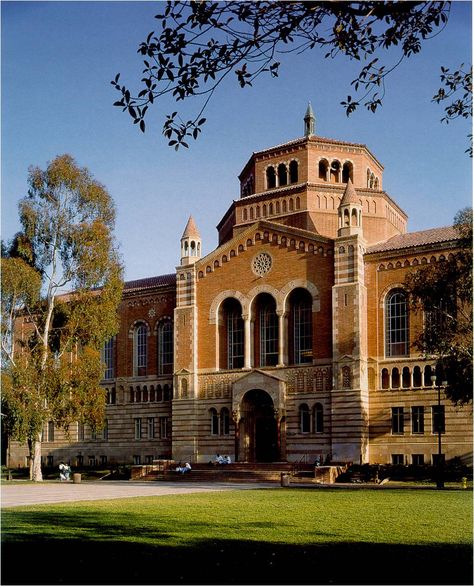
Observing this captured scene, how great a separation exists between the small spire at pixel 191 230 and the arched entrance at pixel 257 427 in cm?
1235

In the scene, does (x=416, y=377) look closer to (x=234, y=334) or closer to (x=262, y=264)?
(x=262, y=264)

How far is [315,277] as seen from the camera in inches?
2004

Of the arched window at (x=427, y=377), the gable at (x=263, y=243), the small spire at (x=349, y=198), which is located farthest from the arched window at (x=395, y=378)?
the small spire at (x=349, y=198)

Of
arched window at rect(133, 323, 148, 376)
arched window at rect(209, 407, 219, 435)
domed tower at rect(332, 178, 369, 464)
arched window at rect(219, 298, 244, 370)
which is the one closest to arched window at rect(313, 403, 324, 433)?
domed tower at rect(332, 178, 369, 464)

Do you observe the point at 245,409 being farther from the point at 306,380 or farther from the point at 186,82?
the point at 186,82

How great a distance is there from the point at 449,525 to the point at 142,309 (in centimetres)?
4305

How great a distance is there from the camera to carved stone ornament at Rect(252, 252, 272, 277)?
2089 inches

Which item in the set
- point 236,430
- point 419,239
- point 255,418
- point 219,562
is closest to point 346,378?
point 255,418

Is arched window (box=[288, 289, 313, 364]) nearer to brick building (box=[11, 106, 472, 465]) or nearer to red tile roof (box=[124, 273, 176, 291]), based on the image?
brick building (box=[11, 106, 472, 465])

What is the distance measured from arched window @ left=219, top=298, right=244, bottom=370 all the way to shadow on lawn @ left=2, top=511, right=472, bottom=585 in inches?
1454

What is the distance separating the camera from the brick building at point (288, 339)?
1886 inches

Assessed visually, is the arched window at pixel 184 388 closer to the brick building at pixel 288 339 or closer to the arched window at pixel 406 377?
the brick building at pixel 288 339

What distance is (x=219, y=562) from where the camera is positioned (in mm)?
13555

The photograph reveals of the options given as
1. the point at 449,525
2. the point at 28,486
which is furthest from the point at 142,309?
the point at 449,525
